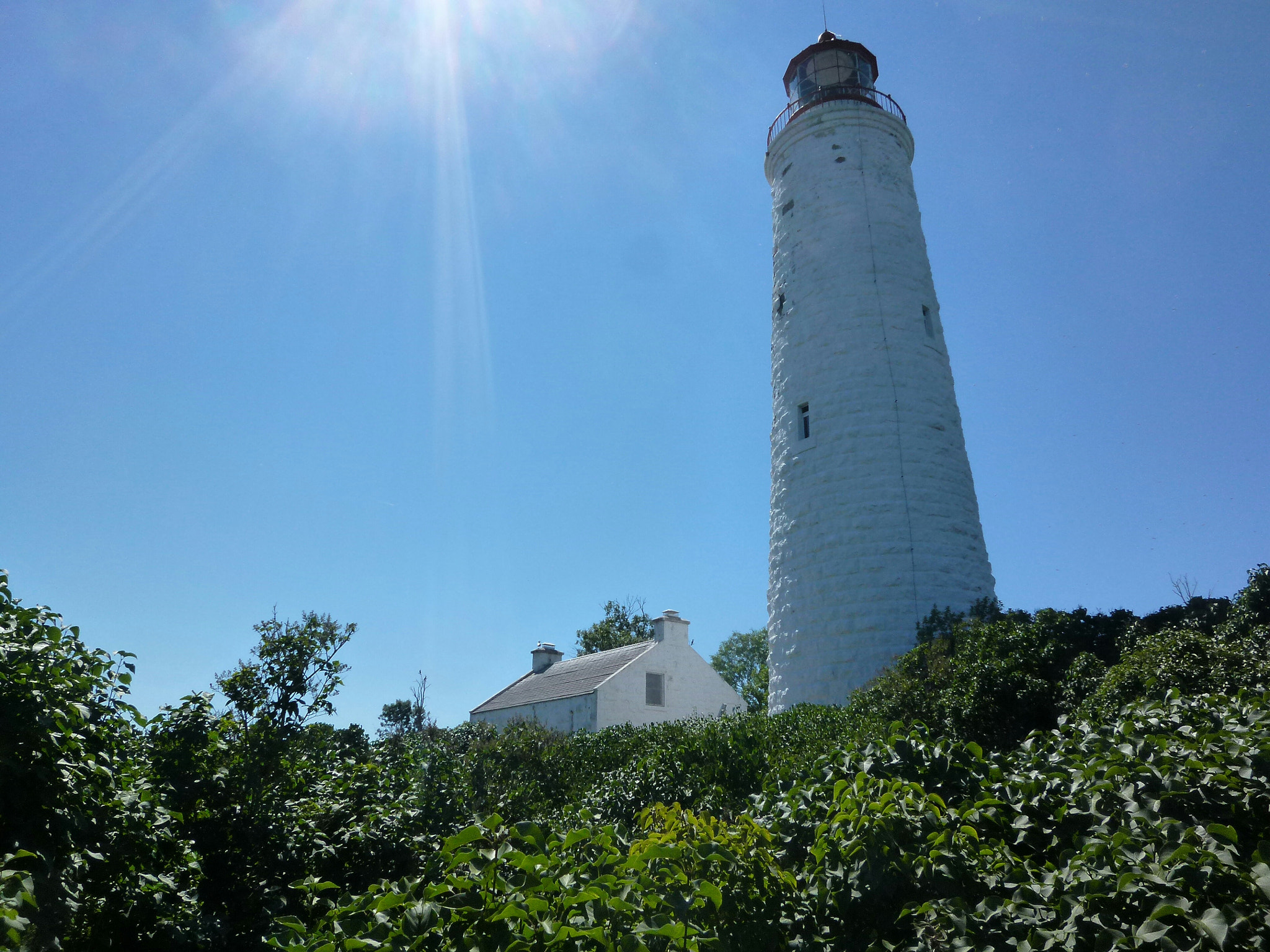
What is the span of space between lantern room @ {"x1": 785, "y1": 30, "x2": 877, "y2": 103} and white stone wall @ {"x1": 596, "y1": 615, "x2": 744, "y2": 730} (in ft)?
59.2

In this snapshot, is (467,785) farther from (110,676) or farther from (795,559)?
(795,559)

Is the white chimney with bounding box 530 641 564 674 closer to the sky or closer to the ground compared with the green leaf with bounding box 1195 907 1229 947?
closer to the sky

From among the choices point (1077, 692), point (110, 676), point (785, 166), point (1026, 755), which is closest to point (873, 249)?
point (785, 166)

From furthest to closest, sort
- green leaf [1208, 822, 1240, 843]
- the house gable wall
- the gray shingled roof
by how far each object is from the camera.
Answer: the gray shingled roof → the house gable wall → green leaf [1208, 822, 1240, 843]

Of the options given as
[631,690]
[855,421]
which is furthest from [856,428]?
[631,690]

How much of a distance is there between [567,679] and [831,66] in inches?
864

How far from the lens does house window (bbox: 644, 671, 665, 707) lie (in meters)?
26.2

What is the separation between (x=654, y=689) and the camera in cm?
2652

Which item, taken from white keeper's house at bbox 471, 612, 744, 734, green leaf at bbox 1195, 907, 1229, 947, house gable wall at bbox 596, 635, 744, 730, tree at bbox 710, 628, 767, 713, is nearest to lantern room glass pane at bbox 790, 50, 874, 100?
white keeper's house at bbox 471, 612, 744, 734

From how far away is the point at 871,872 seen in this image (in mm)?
3598

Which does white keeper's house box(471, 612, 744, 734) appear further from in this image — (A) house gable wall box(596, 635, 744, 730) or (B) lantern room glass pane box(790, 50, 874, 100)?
(B) lantern room glass pane box(790, 50, 874, 100)

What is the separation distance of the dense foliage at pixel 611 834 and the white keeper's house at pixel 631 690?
17.0 m

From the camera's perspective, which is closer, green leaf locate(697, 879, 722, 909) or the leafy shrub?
the leafy shrub

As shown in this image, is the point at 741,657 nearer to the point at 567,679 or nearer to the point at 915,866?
the point at 567,679
